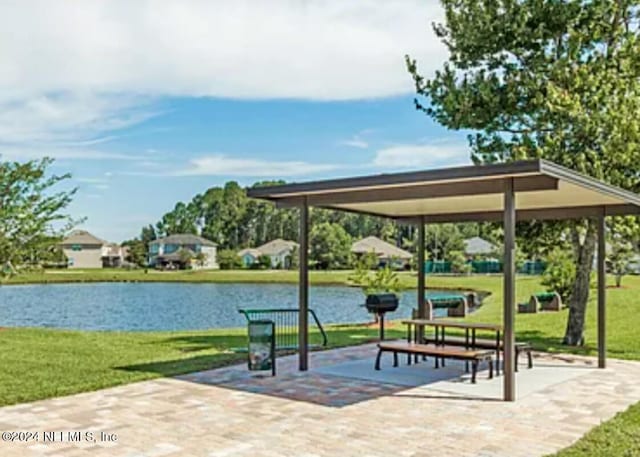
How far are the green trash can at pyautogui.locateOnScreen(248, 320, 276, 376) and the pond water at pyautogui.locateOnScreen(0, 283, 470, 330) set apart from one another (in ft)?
32.4

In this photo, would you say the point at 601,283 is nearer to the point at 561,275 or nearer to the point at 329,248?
the point at 561,275

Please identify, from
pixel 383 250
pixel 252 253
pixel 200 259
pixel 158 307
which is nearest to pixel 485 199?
pixel 158 307

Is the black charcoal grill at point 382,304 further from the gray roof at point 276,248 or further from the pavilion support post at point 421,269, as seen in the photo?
the gray roof at point 276,248

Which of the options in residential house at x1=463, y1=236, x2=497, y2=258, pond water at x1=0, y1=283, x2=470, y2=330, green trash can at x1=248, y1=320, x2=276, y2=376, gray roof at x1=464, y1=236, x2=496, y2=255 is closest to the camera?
green trash can at x1=248, y1=320, x2=276, y2=376

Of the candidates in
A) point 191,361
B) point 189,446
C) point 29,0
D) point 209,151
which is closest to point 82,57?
point 29,0

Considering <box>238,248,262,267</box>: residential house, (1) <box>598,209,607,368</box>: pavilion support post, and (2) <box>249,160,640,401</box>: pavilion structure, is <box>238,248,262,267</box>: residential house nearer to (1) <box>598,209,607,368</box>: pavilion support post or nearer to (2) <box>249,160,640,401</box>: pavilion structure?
(2) <box>249,160,640,401</box>: pavilion structure

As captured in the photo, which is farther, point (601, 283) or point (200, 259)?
point (200, 259)

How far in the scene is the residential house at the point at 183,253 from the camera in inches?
2427

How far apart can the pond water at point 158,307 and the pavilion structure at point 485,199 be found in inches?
390

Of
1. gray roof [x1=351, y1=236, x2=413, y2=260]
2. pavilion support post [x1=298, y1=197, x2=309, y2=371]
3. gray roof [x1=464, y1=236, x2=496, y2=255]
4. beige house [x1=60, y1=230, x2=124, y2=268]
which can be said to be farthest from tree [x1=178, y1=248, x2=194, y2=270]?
pavilion support post [x1=298, y1=197, x2=309, y2=371]

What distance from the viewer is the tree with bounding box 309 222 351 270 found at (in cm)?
5153

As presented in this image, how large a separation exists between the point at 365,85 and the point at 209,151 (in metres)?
36.1

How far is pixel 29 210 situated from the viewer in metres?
12.1

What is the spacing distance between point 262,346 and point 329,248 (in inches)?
1725
